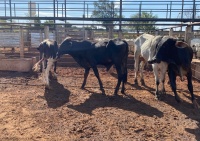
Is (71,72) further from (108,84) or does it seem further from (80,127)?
(80,127)

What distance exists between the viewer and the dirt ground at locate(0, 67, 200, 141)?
3848 mm

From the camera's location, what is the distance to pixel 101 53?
21.5 ft

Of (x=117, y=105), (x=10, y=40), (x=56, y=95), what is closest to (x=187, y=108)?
(x=117, y=105)

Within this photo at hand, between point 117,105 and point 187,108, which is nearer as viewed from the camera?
point 187,108

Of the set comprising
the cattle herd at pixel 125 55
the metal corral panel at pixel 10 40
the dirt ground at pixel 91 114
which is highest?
the metal corral panel at pixel 10 40

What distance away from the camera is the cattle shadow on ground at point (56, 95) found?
5479mm

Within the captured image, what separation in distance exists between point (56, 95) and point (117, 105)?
165 cm

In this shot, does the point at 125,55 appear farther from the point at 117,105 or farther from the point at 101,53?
the point at 117,105

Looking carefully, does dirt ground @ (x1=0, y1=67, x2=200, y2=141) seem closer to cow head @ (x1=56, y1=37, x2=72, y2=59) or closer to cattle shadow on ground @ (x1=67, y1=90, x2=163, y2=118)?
cattle shadow on ground @ (x1=67, y1=90, x2=163, y2=118)

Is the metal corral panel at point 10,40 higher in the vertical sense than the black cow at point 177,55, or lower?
higher

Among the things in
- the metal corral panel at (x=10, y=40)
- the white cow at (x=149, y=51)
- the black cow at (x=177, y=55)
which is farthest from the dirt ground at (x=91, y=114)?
the metal corral panel at (x=10, y=40)

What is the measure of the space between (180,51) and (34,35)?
10.6 m

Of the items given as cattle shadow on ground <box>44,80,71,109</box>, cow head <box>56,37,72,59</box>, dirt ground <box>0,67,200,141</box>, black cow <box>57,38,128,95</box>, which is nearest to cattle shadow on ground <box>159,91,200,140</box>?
dirt ground <box>0,67,200,141</box>

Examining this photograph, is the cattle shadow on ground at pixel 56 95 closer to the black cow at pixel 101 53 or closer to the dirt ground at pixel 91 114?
the dirt ground at pixel 91 114
